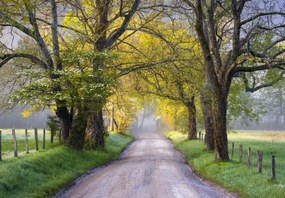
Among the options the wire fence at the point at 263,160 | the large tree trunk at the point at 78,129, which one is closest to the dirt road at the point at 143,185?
the wire fence at the point at 263,160

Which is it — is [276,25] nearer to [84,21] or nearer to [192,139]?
[84,21]

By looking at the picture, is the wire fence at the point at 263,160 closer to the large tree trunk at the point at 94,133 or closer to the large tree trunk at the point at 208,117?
the large tree trunk at the point at 208,117

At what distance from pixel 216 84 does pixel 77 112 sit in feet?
33.6

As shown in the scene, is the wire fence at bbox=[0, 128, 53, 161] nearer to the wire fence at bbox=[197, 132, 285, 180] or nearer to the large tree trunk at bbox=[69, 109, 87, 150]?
the large tree trunk at bbox=[69, 109, 87, 150]

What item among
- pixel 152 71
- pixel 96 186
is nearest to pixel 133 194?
pixel 96 186

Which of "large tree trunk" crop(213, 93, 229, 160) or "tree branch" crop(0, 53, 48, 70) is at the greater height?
"tree branch" crop(0, 53, 48, 70)

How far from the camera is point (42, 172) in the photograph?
62.2ft

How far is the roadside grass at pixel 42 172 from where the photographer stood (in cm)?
1546

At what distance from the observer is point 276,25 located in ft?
68.6

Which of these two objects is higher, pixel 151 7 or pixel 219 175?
pixel 151 7

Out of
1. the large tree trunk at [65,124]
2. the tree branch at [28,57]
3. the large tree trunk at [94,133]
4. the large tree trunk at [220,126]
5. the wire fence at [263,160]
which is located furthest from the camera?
the large tree trunk at [94,133]

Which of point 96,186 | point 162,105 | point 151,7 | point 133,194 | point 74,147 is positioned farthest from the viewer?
point 162,105

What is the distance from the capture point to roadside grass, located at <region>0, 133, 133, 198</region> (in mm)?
15461

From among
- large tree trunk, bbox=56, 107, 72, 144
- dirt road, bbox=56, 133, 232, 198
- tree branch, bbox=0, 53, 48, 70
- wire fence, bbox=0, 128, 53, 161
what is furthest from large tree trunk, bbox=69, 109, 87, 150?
dirt road, bbox=56, 133, 232, 198
